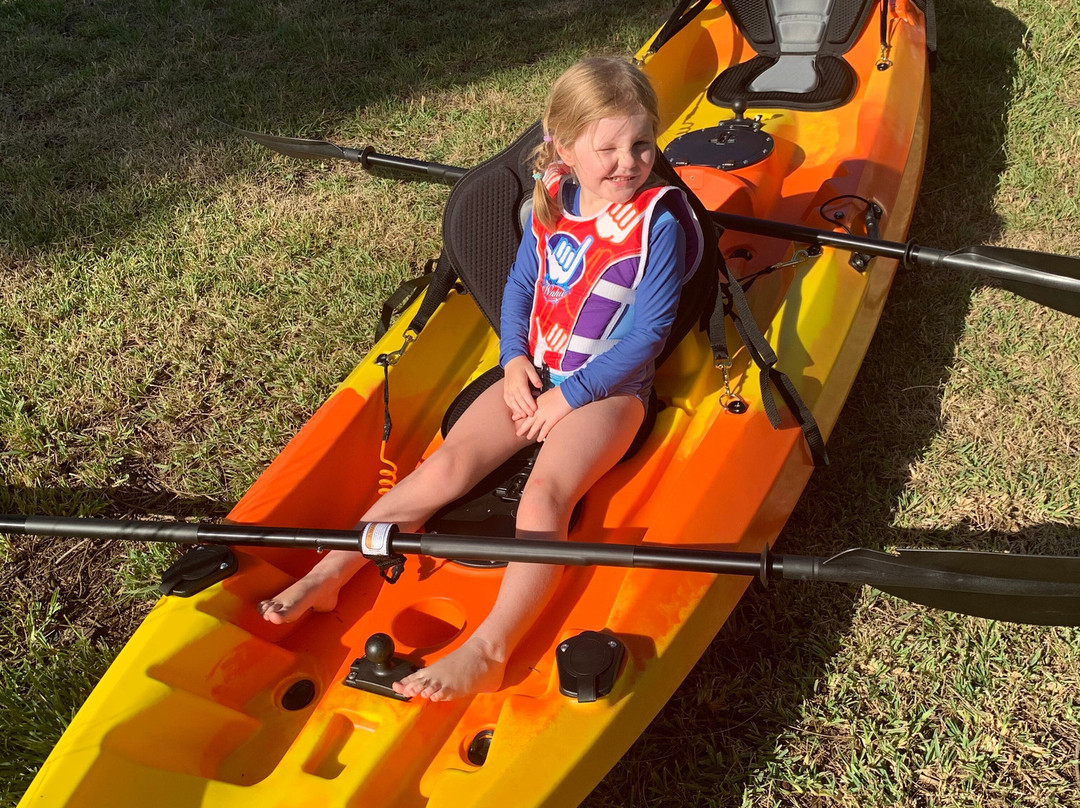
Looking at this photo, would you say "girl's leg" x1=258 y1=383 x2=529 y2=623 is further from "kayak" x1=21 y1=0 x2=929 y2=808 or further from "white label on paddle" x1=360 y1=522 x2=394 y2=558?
"white label on paddle" x1=360 y1=522 x2=394 y2=558

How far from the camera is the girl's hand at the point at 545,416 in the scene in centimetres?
237

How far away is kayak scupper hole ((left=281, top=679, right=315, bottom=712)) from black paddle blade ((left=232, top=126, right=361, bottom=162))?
2072 mm

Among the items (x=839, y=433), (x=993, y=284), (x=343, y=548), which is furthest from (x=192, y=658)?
(x=993, y=284)

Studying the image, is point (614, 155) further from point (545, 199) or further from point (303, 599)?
point (303, 599)

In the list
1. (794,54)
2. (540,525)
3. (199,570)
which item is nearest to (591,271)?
(540,525)

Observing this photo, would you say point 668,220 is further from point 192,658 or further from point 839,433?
point 192,658

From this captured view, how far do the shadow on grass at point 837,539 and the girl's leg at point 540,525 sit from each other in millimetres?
472

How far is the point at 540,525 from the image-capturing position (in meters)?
2.21

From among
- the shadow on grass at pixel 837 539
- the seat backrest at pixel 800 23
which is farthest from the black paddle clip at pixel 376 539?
the seat backrest at pixel 800 23

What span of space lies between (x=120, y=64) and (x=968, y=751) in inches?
221

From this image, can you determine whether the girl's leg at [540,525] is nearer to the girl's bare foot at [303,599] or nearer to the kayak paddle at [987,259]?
the girl's bare foot at [303,599]

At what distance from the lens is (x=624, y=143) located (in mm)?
2195

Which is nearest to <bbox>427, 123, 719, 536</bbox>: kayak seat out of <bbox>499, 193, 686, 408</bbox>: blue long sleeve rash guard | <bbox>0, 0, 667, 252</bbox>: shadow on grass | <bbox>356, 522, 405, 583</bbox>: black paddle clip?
<bbox>499, 193, 686, 408</bbox>: blue long sleeve rash guard

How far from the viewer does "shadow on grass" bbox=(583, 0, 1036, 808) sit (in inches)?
88.7
